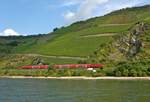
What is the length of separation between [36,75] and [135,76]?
150 ft

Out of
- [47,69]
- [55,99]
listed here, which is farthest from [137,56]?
[55,99]

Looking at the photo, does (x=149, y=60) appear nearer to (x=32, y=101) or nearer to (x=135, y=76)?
(x=135, y=76)

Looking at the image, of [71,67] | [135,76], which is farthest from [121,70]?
[71,67]

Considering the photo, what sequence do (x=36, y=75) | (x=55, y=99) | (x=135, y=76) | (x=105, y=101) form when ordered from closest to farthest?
(x=105, y=101) < (x=55, y=99) < (x=135, y=76) < (x=36, y=75)

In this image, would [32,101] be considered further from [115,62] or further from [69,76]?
[115,62]

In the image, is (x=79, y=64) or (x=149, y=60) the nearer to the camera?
(x=149, y=60)

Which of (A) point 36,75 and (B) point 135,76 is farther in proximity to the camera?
(A) point 36,75

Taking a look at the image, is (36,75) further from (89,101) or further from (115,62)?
(89,101)

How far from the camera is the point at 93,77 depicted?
165 meters

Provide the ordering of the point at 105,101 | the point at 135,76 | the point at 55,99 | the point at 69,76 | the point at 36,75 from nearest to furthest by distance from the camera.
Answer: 1. the point at 105,101
2. the point at 55,99
3. the point at 135,76
4. the point at 69,76
5. the point at 36,75

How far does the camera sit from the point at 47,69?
630ft

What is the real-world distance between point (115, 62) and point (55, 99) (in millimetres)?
111323

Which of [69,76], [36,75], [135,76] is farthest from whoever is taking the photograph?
[36,75]

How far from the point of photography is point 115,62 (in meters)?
189
